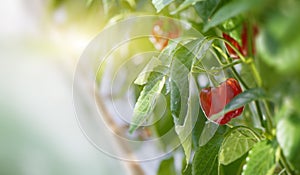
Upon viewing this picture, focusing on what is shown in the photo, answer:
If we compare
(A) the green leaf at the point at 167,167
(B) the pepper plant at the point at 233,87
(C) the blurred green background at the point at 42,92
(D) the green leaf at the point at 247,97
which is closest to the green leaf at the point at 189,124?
(B) the pepper plant at the point at 233,87

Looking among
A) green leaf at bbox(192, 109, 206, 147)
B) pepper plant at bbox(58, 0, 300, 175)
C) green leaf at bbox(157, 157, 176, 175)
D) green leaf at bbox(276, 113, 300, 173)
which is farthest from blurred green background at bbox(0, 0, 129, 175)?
green leaf at bbox(276, 113, 300, 173)

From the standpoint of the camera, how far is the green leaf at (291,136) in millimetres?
416

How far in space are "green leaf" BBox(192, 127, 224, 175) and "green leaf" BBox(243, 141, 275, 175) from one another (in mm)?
148

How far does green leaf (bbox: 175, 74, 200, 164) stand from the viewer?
2.40 feet

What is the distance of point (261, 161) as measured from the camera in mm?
550

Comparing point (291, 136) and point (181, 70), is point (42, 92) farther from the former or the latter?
point (291, 136)

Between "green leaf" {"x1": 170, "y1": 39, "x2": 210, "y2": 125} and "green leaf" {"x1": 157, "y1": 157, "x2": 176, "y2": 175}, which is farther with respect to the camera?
"green leaf" {"x1": 157, "y1": 157, "x2": 176, "y2": 175}

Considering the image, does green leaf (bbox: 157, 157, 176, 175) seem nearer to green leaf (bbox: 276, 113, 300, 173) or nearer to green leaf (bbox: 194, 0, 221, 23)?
green leaf (bbox: 194, 0, 221, 23)

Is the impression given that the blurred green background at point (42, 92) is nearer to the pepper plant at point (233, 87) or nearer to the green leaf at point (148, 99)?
the pepper plant at point (233, 87)

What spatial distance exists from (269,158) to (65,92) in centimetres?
116

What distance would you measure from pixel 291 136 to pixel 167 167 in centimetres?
69

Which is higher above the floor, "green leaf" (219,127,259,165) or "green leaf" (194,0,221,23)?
"green leaf" (194,0,221,23)

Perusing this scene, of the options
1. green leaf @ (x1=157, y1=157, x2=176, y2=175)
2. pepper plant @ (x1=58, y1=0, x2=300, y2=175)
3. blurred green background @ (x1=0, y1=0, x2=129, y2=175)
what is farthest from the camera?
blurred green background @ (x1=0, y1=0, x2=129, y2=175)

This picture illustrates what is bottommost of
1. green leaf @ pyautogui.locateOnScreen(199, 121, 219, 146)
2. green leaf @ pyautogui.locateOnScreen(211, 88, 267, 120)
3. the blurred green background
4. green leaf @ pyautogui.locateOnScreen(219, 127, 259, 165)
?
green leaf @ pyautogui.locateOnScreen(219, 127, 259, 165)
